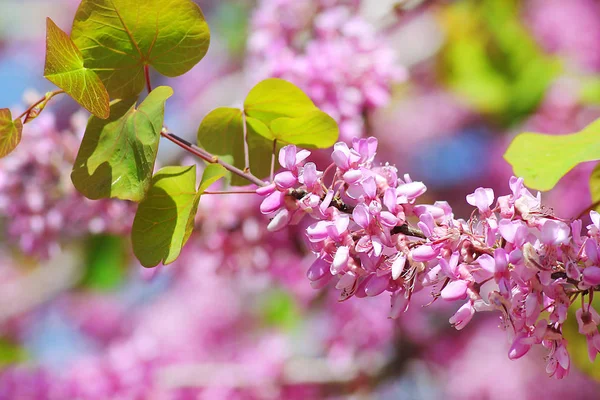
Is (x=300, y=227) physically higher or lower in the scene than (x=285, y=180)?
lower

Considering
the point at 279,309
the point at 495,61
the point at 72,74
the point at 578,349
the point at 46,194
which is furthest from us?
the point at 279,309

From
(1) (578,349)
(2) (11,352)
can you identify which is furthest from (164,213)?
(2) (11,352)

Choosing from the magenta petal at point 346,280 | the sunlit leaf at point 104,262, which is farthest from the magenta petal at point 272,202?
the sunlit leaf at point 104,262

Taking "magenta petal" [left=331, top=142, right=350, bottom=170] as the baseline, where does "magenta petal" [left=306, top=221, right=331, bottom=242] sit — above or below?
below

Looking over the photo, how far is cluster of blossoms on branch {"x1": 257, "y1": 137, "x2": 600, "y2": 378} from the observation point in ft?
1.80

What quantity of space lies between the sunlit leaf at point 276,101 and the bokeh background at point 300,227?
38 cm

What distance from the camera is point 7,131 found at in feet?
2.13

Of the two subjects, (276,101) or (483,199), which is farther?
(276,101)

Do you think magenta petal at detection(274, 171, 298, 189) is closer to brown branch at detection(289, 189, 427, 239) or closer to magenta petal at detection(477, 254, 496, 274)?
brown branch at detection(289, 189, 427, 239)

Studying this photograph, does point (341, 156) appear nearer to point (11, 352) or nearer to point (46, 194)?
point (46, 194)

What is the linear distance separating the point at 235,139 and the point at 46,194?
53cm

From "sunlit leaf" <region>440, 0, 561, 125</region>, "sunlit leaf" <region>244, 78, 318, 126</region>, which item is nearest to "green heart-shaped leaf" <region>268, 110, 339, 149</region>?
"sunlit leaf" <region>244, 78, 318, 126</region>

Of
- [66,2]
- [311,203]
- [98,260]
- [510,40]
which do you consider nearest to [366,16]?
[311,203]

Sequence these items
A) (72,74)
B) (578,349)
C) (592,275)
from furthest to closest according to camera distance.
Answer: (578,349), (72,74), (592,275)
